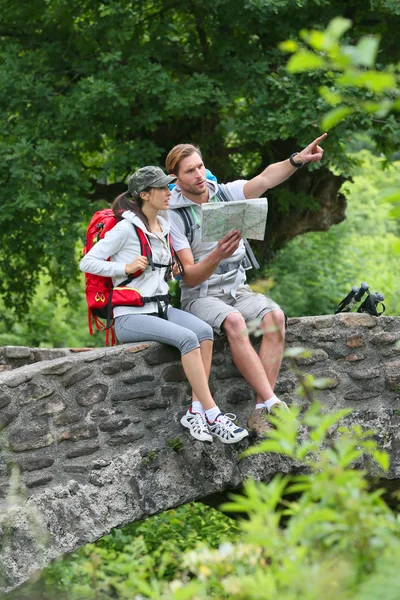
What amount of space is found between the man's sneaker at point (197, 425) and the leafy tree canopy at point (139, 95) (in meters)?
3.64

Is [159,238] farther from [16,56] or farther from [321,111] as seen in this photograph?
[16,56]

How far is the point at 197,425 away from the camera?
503 centimetres

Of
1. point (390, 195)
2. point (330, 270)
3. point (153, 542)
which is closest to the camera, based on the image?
point (390, 195)

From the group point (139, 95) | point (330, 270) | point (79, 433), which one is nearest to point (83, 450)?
point (79, 433)

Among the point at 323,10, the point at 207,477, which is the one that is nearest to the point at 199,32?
the point at 323,10

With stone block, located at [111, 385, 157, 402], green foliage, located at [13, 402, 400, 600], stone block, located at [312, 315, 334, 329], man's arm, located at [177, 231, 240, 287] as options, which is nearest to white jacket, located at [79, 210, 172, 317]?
man's arm, located at [177, 231, 240, 287]

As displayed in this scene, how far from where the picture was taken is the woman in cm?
495

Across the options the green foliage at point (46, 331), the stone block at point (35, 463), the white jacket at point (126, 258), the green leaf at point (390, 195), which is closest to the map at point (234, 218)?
the white jacket at point (126, 258)

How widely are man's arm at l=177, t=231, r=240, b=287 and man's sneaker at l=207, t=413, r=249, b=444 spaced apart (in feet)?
2.48

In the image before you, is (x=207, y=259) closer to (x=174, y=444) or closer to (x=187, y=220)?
(x=187, y=220)

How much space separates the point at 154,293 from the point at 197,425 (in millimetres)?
742

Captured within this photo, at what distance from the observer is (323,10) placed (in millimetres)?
8758

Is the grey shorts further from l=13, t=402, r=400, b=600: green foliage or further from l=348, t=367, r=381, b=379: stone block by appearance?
l=13, t=402, r=400, b=600: green foliage

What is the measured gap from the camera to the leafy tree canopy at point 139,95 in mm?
8289
